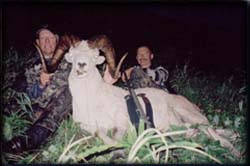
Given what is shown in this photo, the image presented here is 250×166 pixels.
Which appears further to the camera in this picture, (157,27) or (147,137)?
(157,27)

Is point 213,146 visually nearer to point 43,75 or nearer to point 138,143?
point 138,143

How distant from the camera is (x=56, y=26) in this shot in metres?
8.09

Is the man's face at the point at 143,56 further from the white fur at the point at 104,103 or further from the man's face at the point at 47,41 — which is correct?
the man's face at the point at 47,41

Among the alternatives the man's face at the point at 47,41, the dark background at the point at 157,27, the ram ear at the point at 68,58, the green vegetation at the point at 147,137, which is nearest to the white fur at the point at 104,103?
the ram ear at the point at 68,58

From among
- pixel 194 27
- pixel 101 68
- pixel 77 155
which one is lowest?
pixel 77 155

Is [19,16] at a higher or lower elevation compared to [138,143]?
higher

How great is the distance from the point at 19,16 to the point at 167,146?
2685mm

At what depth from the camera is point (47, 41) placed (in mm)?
8109

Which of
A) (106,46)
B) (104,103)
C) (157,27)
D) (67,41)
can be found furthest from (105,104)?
(157,27)

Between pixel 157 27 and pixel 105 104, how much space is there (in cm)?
128

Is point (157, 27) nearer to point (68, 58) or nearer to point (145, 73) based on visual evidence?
point (145, 73)

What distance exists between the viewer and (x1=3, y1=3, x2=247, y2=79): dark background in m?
8.09

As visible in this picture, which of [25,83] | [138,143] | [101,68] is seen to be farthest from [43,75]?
[138,143]

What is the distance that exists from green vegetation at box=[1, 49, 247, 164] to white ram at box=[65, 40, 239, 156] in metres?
0.10
